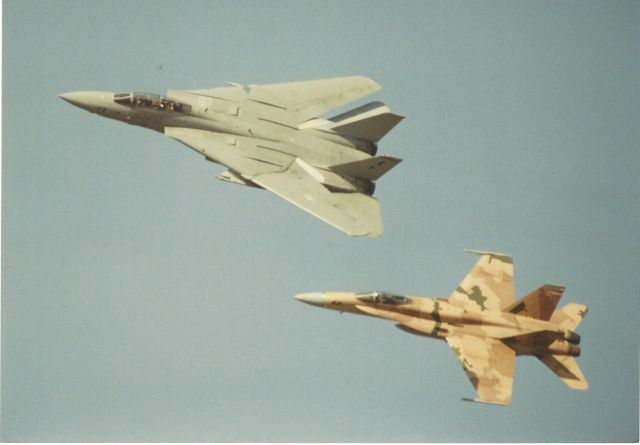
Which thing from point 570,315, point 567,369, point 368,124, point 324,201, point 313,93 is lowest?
point 567,369

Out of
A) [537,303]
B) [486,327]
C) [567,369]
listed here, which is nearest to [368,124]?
[486,327]

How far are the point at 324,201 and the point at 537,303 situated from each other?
5.48m

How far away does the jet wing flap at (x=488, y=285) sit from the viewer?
87.0 feet

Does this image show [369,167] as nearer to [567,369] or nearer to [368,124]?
[368,124]

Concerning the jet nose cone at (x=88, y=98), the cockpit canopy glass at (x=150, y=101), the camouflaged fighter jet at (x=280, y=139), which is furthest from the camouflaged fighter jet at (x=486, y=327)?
the jet nose cone at (x=88, y=98)

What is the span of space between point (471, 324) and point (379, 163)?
419cm

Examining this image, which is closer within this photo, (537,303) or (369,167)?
(369,167)

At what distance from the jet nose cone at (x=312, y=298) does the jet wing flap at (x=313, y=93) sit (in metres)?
4.37

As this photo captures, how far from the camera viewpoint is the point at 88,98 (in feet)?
83.6

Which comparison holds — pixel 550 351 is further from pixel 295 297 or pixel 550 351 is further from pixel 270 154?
pixel 270 154

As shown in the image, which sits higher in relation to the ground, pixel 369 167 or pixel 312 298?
pixel 369 167

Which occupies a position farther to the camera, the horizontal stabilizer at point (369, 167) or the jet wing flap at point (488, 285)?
the jet wing flap at point (488, 285)

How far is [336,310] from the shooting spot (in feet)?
84.1

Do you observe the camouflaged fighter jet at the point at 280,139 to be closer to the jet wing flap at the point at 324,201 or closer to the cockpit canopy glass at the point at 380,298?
the jet wing flap at the point at 324,201
